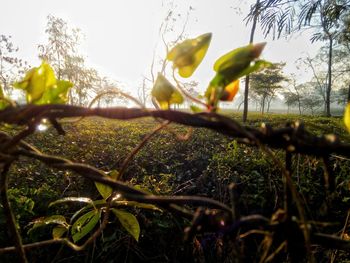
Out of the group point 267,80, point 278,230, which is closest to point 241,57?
point 278,230

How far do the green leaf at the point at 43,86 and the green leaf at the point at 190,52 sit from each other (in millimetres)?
151

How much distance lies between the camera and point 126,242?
174cm

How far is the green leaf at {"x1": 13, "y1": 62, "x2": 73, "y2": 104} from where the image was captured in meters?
0.34

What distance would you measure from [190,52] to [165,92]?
0.06 m

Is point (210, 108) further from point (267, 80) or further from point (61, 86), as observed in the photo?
point (267, 80)

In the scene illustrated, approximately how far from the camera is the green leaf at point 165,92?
1.06 ft

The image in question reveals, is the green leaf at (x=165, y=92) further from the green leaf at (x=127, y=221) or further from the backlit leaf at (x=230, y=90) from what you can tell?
the green leaf at (x=127, y=221)

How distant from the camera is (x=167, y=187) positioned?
242cm

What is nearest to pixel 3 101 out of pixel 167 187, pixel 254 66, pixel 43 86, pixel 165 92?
pixel 43 86

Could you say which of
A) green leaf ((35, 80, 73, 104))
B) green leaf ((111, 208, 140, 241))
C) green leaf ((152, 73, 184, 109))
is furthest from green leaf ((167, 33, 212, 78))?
green leaf ((111, 208, 140, 241))

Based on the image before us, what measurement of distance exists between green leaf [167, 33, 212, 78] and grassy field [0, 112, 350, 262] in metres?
0.23

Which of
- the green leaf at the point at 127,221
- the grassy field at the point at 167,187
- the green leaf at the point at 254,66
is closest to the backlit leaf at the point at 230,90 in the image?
the green leaf at the point at 254,66

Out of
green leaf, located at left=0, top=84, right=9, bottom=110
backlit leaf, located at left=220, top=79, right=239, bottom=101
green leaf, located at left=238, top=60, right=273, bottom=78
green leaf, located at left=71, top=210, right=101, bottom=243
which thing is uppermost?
green leaf, located at left=238, top=60, right=273, bottom=78

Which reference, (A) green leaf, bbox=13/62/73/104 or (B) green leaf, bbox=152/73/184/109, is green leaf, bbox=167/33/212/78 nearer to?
(B) green leaf, bbox=152/73/184/109
